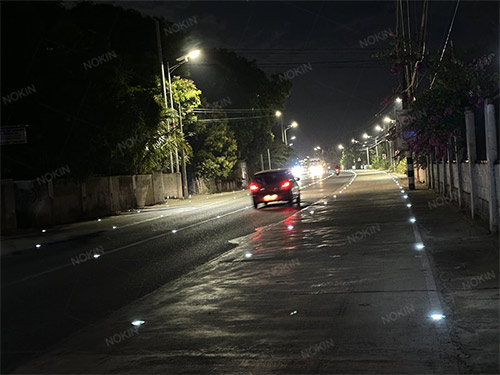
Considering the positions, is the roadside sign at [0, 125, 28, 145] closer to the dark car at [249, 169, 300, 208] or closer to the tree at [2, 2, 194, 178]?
the tree at [2, 2, 194, 178]

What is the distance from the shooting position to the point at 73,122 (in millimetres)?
26781

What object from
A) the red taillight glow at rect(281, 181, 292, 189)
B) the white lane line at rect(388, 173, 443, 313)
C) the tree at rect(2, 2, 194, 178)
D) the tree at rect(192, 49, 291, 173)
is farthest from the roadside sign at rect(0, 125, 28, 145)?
the tree at rect(192, 49, 291, 173)

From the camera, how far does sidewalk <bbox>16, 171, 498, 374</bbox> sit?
5.37 m

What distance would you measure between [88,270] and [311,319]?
5986 millimetres

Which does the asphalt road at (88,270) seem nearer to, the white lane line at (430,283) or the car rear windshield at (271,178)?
the white lane line at (430,283)

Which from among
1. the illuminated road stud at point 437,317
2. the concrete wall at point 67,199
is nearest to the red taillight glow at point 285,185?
the concrete wall at point 67,199

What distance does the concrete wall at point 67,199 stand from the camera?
22400 millimetres

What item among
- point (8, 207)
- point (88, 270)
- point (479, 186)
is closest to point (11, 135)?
point (8, 207)

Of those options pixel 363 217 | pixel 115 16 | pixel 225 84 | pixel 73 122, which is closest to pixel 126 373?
pixel 363 217

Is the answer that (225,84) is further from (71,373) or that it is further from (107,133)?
(71,373)

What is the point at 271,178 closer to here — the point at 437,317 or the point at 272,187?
the point at 272,187

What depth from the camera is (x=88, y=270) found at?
37.3 feet

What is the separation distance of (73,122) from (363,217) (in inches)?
591

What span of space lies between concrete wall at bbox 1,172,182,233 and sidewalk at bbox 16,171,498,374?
1360cm
